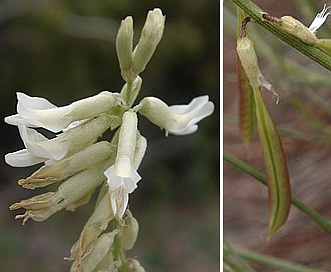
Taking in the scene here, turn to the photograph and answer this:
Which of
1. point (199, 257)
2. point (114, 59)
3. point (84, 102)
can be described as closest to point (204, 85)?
point (114, 59)

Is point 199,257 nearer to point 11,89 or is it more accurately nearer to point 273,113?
point 11,89

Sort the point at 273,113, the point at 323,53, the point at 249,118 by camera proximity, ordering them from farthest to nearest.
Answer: the point at 273,113 → the point at 249,118 → the point at 323,53

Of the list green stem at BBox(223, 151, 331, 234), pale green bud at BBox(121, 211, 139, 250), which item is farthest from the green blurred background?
pale green bud at BBox(121, 211, 139, 250)

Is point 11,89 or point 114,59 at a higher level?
point 114,59

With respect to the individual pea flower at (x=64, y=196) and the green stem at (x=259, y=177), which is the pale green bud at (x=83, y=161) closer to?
the individual pea flower at (x=64, y=196)

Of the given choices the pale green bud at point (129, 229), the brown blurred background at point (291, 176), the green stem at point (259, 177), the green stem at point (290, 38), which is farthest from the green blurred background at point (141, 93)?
the green stem at point (290, 38)
